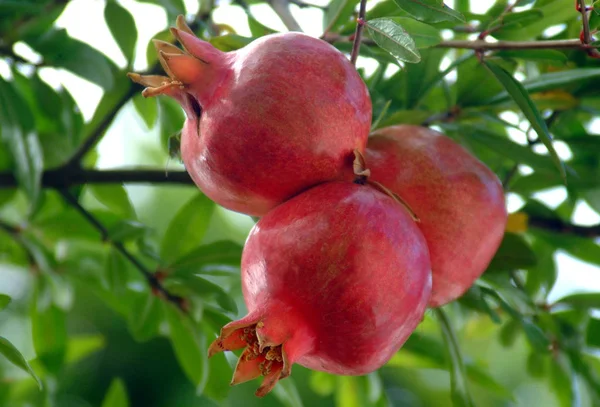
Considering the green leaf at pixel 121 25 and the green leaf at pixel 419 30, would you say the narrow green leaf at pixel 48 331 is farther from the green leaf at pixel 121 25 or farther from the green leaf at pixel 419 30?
the green leaf at pixel 419 30

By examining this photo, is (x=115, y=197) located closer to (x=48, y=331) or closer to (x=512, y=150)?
(x=48, y=331)

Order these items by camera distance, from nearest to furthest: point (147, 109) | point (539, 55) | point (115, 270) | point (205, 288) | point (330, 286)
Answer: point (330, 286) < point (539, 55) < point (205, 288) < point (115, 270) < point (147, 109)

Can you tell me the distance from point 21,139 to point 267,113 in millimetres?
474

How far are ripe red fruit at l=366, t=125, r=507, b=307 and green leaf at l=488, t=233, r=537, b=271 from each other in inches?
5.6

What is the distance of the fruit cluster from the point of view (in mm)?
462

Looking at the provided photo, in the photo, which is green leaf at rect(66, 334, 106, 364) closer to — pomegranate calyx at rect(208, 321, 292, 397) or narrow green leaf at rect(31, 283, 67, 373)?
narrow green leaf at rect(31, 283, 67, 373)

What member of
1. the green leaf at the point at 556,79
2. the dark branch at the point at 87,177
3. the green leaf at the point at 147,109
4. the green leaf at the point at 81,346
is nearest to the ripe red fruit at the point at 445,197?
the green leaf at the point at 556,79

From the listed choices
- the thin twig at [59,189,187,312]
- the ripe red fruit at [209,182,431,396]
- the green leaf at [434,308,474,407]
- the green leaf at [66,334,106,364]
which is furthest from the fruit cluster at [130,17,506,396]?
the green leaf at [66,334,106,364]

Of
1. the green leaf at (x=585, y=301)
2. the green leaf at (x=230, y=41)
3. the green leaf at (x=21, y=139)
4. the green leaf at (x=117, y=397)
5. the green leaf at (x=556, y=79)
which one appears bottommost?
the green leaf at (x=117, y=397)

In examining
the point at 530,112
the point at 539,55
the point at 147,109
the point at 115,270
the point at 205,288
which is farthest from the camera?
the point at 147,109

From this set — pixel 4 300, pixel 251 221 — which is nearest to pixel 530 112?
pixel 251 221

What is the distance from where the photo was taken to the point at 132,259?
863 millimetres

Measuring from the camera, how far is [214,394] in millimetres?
866

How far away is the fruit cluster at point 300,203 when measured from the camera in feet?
1.51
